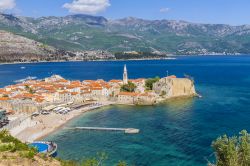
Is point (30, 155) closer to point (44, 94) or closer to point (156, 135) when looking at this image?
point (156, 135)

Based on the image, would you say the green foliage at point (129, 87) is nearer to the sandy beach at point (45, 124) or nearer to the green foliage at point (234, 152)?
the sandy beach at point (45, 124)

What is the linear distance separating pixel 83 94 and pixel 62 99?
6474mm

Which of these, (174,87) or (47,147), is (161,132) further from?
(174,87)

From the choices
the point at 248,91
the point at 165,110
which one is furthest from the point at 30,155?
the point at 248,91

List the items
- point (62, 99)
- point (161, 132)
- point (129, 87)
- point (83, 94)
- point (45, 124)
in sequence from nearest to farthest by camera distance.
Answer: point (161, 132) → point (45, 124) → point (62, 99) → point (83, 94) → point (129, 87)

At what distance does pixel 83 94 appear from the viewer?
306ft

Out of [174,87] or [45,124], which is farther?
[174,87]

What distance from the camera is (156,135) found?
57594mm

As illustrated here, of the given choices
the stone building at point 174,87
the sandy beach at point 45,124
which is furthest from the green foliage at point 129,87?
the sandy beach at point 45,124

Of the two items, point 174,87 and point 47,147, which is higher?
point 174,87

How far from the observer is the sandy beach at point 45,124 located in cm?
5804

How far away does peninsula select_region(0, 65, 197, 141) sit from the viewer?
6362cm

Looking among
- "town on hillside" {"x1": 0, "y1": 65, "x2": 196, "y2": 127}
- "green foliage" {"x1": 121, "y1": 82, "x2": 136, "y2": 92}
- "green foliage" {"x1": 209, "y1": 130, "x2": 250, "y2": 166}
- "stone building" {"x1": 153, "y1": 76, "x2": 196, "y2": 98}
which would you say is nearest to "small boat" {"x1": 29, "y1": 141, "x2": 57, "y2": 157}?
"town on hillside" {"x1": 0, "y1": 65, "x2": 196, "y2": 127}

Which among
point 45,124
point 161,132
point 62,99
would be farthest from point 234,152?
point 62,99
